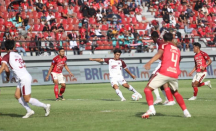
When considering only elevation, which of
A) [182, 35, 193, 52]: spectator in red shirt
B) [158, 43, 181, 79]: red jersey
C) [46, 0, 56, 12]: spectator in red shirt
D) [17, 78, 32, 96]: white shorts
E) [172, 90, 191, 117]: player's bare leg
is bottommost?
[182, 35, 193, 52]: spectator in red shirt

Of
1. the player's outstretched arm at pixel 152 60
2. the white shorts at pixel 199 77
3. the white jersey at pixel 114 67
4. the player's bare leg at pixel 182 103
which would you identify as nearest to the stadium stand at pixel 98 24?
the white jersey at pixel 114 67

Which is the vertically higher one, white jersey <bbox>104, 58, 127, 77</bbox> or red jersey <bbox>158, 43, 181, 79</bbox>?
red jersey <bbox>158, 43, 181, 79</bbox>

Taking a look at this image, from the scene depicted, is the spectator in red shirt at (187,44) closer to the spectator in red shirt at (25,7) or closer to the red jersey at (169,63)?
the spectator in red shirt at (25,7)

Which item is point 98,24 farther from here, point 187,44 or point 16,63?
point 16,63

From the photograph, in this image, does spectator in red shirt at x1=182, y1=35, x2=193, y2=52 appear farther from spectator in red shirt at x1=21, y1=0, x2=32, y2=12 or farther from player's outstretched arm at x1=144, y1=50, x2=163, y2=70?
player's outstretched arm at x1=144, y1=50, x2=163, y2=70

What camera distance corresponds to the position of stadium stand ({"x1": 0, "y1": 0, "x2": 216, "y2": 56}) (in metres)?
33.0

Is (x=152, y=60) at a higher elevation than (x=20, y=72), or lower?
higher

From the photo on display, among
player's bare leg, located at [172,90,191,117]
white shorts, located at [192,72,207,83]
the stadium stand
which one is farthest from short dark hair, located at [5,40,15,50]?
the stadium stand

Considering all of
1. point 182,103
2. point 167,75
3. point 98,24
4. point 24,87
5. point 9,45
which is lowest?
point 182,103

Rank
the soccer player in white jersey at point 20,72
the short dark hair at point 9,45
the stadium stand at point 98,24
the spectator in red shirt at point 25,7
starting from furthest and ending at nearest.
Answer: the spectator in red shirt at point 25,7 → the stadium stand at point 98,24 → the short dark hair at point 9,45 → the soccer player in white jersey at point 20,72

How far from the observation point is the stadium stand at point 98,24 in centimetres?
3297

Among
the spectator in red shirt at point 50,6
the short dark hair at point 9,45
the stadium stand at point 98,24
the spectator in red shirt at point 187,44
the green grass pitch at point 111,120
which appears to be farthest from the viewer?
the spectator in red shirt at point 187,44

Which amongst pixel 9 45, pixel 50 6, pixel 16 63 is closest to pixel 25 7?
pixel 50 6

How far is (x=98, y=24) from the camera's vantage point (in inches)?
1430
